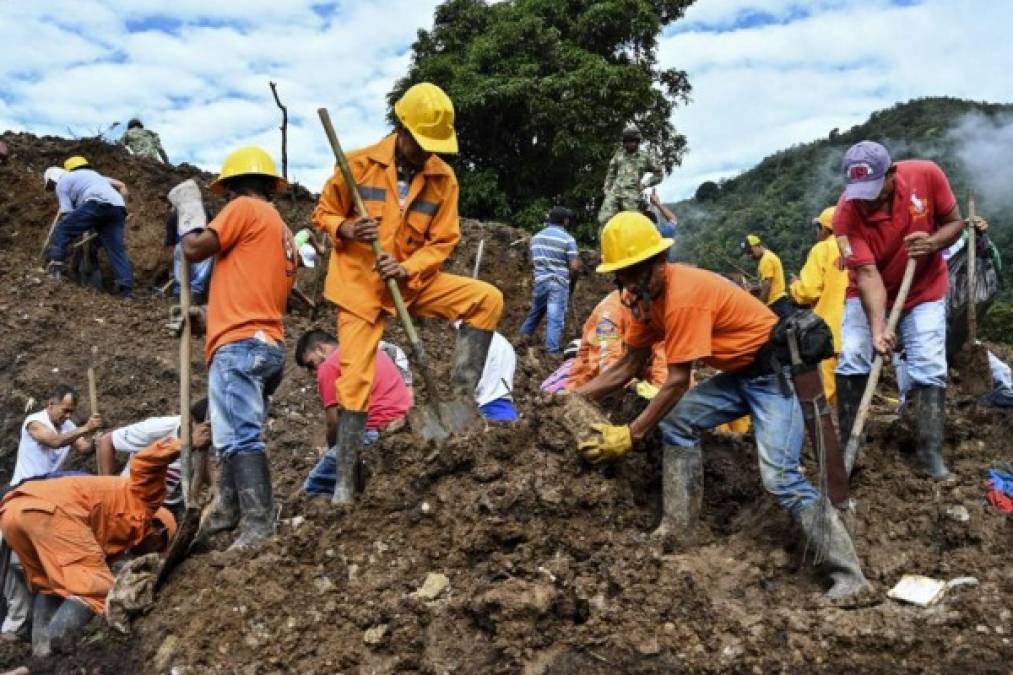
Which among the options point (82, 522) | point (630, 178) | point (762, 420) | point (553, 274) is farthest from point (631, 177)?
point (82, 522)

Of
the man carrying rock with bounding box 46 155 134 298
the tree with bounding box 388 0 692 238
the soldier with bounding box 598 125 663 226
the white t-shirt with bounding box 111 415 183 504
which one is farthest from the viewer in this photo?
the tree with bounding box 388 0 692 238

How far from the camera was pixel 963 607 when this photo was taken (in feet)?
10.4

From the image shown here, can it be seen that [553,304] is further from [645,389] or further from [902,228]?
[902,228]

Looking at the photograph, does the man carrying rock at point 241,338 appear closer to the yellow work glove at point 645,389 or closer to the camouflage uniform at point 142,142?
the yellow work glove at point 645,389

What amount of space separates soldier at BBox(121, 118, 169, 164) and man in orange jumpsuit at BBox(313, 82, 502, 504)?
10.7m

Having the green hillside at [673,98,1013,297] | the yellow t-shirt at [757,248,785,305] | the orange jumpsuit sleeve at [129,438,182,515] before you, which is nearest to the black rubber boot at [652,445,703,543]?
the orange jumpsuit sleeve at [129,438,182,515]

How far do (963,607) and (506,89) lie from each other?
575 inches

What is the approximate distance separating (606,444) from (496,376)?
167 cm

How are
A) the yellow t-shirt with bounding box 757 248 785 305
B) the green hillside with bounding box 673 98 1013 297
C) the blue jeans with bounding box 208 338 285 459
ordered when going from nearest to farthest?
the blue jeans with bounding box 208 338 285 459, the yellow t-shirt with bounding box 757 248 785 305, the green hillside with bounding box 673 98 1013 297

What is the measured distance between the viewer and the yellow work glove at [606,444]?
12.3 ft

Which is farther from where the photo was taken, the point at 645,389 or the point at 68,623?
the point at 645,389

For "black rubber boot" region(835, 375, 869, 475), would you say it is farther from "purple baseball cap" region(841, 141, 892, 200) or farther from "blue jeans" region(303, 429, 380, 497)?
"blue jeans" region(303, 429, 380, 497)

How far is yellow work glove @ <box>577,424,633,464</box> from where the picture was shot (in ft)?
12.3

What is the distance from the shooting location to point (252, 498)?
12.8 feet
